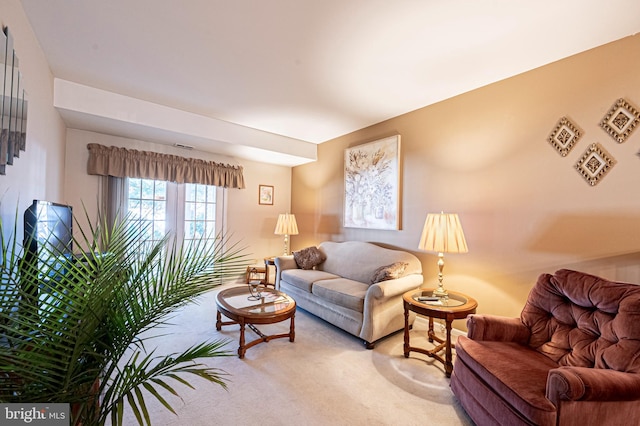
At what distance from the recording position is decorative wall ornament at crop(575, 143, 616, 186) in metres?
2.09

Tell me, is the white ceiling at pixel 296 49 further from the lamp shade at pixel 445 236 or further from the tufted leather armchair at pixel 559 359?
the tufted leather armchair at pixel 559 359

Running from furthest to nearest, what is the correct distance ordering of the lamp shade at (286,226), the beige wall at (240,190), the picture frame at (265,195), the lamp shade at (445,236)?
the picture frame at (265,195) → the lamp shade at (286,226) → the beige wall at (240,190) → the lamp shade at (445,236)

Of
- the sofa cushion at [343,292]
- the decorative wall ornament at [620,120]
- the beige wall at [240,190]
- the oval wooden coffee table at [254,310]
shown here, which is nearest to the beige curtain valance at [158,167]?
the beige wall at [240,190]

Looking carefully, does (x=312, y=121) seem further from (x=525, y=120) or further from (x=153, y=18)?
(x=525, y=120)

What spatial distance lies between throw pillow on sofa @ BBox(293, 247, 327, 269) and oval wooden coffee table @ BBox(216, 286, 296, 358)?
98 centimetres

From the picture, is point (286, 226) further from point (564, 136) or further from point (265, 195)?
point (564, 136)

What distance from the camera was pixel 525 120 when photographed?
98.0 inches

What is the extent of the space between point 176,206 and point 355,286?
3090 mm

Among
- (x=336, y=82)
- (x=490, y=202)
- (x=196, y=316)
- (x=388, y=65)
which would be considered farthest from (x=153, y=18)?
(x=490, y=202)

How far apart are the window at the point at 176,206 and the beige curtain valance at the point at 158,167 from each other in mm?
166

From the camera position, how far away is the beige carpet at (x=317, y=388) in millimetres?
1744

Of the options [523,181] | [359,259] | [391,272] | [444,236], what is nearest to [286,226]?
[359,259]

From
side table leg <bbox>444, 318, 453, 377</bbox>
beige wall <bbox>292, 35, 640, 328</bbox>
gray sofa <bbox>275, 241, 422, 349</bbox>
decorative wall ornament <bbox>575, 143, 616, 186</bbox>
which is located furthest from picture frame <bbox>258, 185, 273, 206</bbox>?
decorative wall ornament <bbox>575, 143, 616, 186</bbox>

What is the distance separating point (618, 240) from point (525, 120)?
1.19 meters
